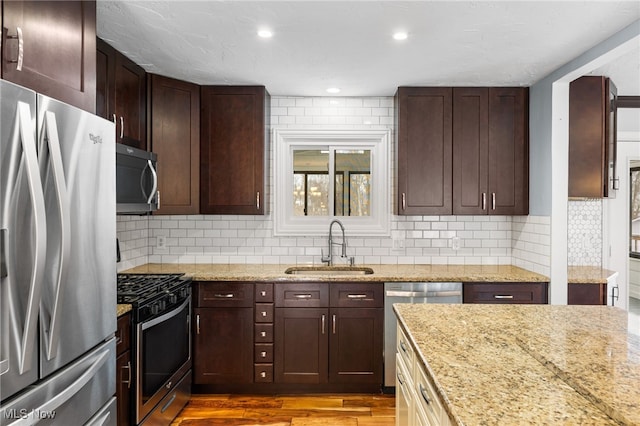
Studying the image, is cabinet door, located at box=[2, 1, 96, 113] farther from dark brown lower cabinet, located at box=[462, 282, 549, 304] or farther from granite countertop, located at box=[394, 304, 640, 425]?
dark brown lower cabinet, located at box=[462, 282, 549, 304]

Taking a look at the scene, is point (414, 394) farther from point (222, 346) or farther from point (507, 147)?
point (507, 147)

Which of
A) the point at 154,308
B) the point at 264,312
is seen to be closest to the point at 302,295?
the point at 264,312

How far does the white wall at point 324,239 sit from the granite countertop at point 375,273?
0.14 m

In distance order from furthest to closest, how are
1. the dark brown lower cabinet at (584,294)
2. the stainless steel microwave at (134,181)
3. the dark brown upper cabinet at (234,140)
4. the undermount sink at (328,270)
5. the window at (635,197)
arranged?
1. the window at (635,197)
2. the undermount sink at (328,270)
3. the dark brown upper cabinet at (234,140)
4. the dark brown lower cabinet at (584,294)
5. the stainless steel microwave at (134,181)

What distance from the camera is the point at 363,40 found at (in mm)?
2486

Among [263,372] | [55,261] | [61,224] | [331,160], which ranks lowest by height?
[263,372]

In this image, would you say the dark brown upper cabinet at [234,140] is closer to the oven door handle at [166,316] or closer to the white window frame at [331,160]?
the white window frame at [331,160]

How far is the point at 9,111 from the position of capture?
3.99 ft

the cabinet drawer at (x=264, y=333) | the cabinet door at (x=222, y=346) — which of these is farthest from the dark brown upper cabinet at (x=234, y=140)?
the cabinet drawer at (x=264, y=333)

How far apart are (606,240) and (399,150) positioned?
6.83 ft

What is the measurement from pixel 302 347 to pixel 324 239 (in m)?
1.03

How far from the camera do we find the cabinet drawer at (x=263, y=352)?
3.18 m

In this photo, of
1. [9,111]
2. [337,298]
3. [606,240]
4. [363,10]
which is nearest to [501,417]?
[9,111]

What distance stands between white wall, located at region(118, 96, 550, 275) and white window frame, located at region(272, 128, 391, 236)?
2.6 inches
